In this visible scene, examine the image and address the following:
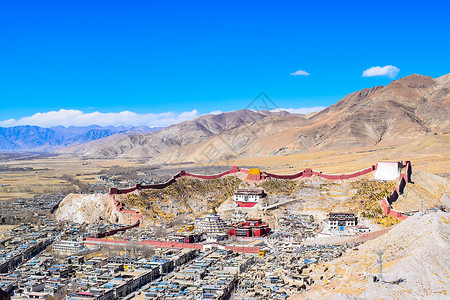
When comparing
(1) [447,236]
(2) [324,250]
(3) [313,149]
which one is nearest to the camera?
(1) [447,236]

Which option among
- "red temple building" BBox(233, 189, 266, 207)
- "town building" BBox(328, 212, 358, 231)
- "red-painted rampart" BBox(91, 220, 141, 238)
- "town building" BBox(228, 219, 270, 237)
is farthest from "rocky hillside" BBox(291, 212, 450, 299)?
"red temple building" BBox(233, 189, 266, 207)

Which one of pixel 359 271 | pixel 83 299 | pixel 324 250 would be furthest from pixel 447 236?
pixel 83 299

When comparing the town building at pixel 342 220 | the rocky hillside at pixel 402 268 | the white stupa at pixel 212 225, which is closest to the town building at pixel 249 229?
the white stupa at pixel 212 225

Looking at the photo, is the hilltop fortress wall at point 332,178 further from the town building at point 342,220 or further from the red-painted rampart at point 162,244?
the red-painted rampart at point 162,244

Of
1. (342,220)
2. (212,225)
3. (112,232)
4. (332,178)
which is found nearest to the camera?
(342,220)

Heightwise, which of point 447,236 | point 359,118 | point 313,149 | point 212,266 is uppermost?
point 359,118

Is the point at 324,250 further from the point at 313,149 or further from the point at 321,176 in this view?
the point at 313,149

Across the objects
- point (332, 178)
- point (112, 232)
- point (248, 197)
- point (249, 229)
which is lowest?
point (249, 229)

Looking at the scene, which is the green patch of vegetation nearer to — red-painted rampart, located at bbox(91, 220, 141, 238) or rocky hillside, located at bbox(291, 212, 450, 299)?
rocky hillside, located at bbox(291, 212, 450, 299)

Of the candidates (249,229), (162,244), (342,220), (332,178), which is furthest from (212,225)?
(332,178)

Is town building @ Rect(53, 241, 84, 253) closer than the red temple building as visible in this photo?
Yes

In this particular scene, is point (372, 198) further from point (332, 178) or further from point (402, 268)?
point (402, 268)
